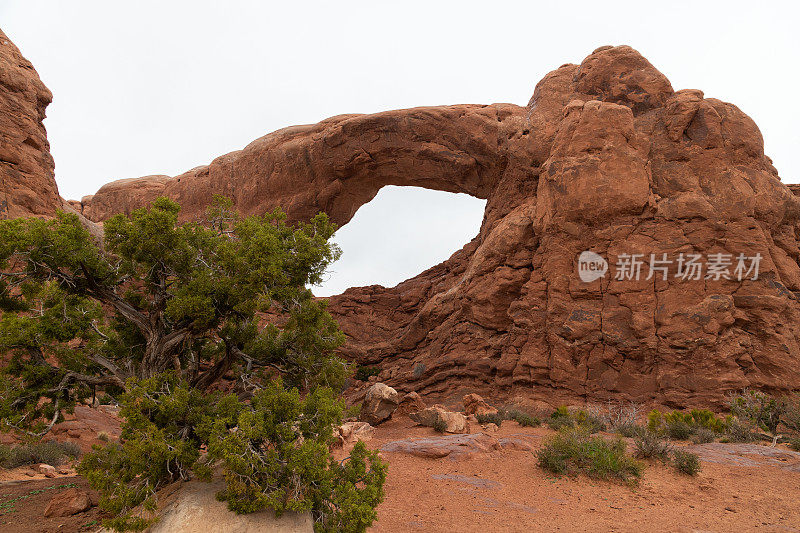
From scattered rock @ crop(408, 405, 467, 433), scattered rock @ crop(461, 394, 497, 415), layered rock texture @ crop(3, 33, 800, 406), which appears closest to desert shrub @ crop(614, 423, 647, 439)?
scattered rock @ crop(461, 394, 497, 415)

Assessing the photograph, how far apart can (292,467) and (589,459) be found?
712 centimetres

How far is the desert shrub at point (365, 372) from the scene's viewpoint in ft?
81.3

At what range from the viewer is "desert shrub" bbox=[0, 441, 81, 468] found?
400 inches

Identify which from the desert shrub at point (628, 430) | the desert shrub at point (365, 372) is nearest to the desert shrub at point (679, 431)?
the desert shrub at point (628, 430)

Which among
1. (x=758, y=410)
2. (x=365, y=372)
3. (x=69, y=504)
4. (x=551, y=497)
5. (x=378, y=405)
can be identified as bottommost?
(x=365, y=372)

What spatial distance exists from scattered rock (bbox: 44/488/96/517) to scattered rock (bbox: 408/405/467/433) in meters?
8.97

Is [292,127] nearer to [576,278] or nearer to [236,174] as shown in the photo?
[236,174]

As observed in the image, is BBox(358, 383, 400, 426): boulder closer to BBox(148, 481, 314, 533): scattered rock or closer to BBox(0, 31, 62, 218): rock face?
BBox(148, 481, 314, 533): scattered rock

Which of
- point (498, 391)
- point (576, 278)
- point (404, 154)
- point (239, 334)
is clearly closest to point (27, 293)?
point (239, 334)

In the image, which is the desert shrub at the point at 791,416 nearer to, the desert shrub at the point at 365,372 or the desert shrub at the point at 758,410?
the desert shrub at the point at 758,410

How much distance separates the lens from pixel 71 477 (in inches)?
392

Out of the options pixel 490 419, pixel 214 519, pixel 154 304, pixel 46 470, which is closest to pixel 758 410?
pixel 490 419

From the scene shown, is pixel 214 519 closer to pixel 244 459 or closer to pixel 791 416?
pixel 244 459

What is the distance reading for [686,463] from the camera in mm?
9406
